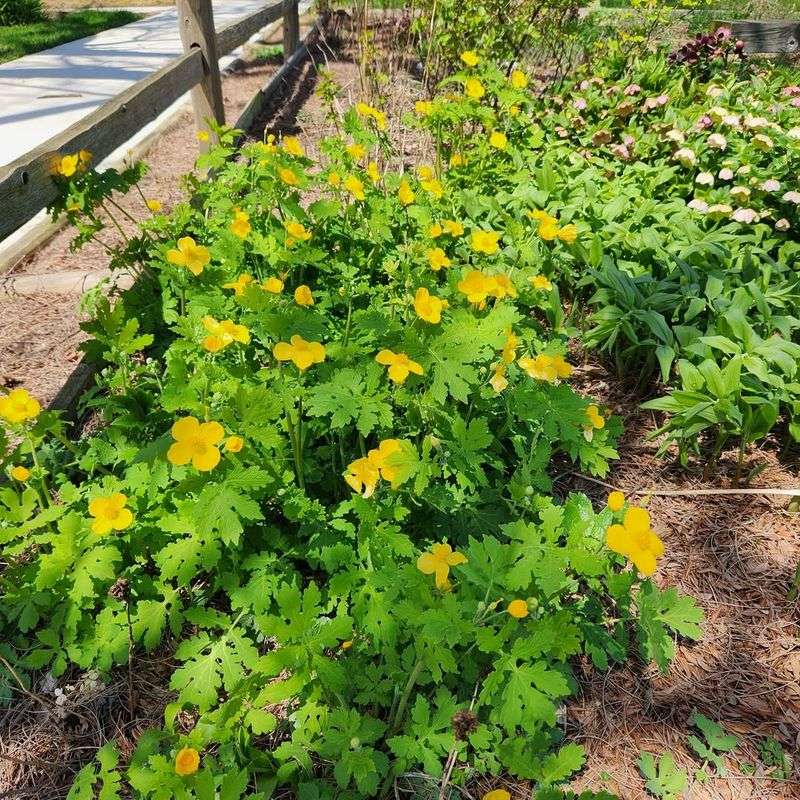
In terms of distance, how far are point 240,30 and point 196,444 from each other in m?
5.05

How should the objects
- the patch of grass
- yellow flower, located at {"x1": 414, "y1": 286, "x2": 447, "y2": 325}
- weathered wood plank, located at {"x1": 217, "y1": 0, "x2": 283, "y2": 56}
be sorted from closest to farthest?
1. yellow flower, located at {"x1": 414, "y1": 286, "x2": 447, "y2": 325}
2. weathered wood plank, located at {"x1": 217, "y1": 0, "x2": 283, "y2": 56}
3. the patch of grass

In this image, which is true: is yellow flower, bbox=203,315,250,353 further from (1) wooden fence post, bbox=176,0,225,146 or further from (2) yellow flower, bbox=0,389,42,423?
(1) wooden fence post, bbox=176,0,225,146

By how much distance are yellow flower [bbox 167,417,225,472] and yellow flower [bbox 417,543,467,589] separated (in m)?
0.51

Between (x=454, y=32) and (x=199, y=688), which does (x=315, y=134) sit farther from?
(x=199, y=688)

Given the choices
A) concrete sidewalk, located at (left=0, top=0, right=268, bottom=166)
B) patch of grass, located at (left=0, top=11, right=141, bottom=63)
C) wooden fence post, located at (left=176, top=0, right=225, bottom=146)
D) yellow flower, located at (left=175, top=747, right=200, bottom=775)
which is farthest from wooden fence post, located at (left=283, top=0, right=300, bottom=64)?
yellow flower, located at (left=175, top=747, right=200, bottom=775)

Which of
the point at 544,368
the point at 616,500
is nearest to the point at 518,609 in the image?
the point at 616,500

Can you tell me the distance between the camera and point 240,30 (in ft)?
16.5

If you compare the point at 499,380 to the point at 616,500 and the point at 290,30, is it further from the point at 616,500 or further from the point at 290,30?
the point at 290,30

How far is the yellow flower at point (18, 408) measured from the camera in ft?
4.81

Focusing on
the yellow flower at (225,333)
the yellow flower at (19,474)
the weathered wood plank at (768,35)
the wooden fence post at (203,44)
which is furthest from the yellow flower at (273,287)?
the weathered wood plank at (768,35)

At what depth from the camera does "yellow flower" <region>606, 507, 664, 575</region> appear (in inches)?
45.4

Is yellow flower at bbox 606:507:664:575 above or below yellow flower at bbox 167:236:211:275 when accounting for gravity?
below

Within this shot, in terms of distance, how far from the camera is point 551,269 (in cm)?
286

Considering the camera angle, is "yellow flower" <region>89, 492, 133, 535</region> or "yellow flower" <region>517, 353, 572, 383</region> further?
"yellow flower" <region>517, 353, 572, 383</region>
